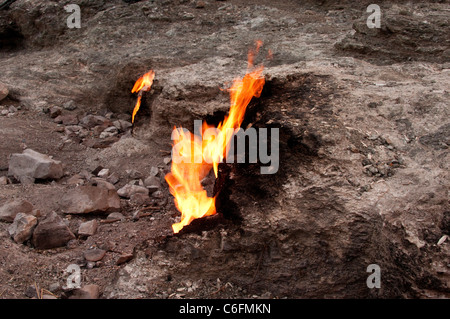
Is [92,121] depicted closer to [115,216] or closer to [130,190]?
[130,190]

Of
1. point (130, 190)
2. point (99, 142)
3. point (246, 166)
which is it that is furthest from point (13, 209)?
point (246, 166)

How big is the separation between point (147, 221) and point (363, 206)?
5.98 ft

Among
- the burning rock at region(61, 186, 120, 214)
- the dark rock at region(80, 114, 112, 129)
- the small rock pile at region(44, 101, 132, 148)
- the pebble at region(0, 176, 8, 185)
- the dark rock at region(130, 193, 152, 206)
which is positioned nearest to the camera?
the burning rock at region(61, 186, 120, 214)

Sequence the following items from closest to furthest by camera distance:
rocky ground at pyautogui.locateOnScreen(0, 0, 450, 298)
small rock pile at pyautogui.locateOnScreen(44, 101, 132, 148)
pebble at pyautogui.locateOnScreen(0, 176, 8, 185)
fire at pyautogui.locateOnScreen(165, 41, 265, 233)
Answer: rocky ground at pyautogui.locateOnScreen(0, 0, 450, 298) < fire at pyautogui.locateOnScreen(165, 41, 265, 233) < pebble at pyautogui.locateOnScreen(0, 176, 8, 185) < small rock pile at pyautogui.locateOnScreen(44, 101, 132, 148)

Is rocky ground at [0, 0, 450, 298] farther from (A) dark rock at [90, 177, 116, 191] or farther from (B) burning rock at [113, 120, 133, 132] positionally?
(A) dark rock at [90, 177, 116, 191]

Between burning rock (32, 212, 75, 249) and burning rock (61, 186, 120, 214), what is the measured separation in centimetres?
29

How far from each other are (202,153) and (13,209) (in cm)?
177

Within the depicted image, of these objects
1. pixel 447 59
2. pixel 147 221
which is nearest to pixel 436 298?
pixel 147 221

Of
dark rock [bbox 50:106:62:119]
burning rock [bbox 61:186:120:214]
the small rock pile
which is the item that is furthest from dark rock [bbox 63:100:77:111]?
burning rock [bbox 61:186:120:214]

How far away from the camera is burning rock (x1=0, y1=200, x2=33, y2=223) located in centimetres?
341

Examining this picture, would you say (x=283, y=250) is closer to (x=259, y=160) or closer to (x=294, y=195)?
(x=294, y=195)

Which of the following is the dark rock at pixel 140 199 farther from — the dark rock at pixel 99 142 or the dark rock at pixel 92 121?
the dark rock at pixel 92 121

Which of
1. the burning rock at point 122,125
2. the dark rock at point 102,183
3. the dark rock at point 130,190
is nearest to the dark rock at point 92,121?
the burning rock at point 122,125

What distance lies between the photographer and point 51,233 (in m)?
3.25
